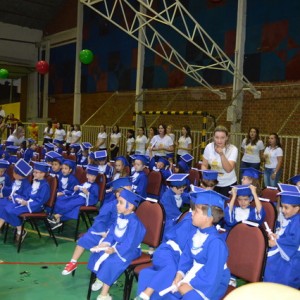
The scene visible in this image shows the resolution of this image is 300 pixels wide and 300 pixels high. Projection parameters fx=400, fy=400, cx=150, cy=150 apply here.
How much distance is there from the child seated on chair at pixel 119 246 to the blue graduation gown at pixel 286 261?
1142mm

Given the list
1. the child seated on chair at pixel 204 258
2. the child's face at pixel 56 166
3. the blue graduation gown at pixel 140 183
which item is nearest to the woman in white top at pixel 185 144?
the blue graduation gown at pixel 140 183

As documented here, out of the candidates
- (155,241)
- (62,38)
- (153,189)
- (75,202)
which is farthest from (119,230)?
(62,38)

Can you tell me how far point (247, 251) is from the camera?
2977 millimetres

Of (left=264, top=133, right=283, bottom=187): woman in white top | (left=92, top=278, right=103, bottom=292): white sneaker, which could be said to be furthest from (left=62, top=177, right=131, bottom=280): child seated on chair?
(left=264, top=133, right=283, bottom=187): woman in white top

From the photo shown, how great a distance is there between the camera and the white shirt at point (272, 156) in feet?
23.2

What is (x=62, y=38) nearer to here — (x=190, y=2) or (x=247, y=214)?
(x=190, y=2)

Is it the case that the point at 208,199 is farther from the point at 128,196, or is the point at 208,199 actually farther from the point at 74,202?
the point at 74,202

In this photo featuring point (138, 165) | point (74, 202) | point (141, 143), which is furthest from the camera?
point (141, 143)

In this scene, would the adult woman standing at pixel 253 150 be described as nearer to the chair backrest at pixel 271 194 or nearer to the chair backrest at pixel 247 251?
the chair backrest at pixel 271 194

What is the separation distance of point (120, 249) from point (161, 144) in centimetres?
544

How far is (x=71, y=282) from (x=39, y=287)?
319mm

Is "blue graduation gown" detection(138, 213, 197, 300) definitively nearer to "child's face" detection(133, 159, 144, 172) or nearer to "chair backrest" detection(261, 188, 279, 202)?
"chair backrest" detection(261, 188, 279, 202)

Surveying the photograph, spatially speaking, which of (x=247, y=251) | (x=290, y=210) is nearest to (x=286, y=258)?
(x=290, y=210)

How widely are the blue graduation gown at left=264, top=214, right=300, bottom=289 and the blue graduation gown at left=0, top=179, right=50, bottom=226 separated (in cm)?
294
